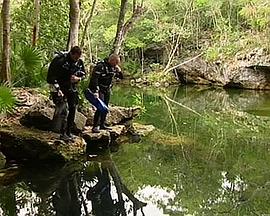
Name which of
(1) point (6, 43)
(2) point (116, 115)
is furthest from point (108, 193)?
(2) point (116, 115)

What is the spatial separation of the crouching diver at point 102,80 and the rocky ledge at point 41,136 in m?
0.24

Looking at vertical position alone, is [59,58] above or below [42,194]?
above

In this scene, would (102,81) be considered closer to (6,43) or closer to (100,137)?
(100,137)

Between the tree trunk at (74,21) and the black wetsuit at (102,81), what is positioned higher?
the tree trunk at (74,21)

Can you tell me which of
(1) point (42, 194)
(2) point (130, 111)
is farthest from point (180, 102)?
(1) point (42, 194)

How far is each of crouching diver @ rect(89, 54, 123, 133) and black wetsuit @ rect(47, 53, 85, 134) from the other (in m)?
0.99

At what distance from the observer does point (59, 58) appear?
325 inches

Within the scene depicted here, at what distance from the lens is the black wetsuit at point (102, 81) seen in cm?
972

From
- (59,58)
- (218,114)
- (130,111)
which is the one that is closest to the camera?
(59,58)

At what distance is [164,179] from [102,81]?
2947 millimetres

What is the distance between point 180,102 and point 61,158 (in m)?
14.1

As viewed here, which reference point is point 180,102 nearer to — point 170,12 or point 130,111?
point 130,111

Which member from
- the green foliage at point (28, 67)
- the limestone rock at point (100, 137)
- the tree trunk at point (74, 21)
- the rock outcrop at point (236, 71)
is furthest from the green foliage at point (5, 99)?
the rock outcrop at point (236, 71)

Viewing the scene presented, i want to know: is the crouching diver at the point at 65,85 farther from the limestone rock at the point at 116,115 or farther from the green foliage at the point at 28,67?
the green foliage at the point at 28,67
